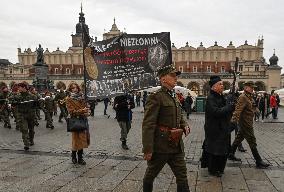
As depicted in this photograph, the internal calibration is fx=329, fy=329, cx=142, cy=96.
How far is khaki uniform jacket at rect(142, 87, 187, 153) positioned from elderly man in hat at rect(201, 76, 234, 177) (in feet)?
5.59

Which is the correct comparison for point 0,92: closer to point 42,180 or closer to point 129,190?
point 42,180

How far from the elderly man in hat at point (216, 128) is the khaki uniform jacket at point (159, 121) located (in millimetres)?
1705

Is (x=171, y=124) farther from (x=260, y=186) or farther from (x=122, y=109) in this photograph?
(x=122, y=109)

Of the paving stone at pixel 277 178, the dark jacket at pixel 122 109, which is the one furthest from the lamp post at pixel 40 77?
the paving stone at pixel 277 178

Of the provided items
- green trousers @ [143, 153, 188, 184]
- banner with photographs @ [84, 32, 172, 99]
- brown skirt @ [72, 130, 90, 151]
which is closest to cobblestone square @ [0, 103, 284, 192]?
brown skirt @ [72, 130, 90, 151]

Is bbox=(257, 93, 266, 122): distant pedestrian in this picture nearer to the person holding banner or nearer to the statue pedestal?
the person holding banner

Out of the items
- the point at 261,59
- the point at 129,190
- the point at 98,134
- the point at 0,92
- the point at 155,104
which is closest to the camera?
the point at 155,104

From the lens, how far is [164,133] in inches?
159

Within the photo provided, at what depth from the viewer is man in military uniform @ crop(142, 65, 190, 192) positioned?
398 centimetres

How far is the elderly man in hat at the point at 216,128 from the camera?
18.6ft

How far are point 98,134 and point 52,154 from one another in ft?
12.2

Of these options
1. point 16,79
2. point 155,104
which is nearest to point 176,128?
point 155,104

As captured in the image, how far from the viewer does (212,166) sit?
19.2 ft

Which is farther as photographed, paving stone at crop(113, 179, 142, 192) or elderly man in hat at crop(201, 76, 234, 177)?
elderly man in hat at crop(201, 76, 234, 177)
